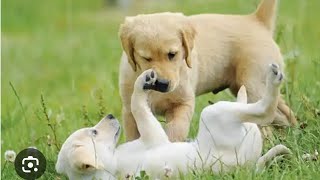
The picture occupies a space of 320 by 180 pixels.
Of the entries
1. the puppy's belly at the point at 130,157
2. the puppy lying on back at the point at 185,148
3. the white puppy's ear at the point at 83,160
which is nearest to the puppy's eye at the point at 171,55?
the puppy lying on back at the point at 185,148

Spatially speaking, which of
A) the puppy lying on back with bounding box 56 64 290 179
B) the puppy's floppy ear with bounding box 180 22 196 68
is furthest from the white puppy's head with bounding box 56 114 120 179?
the puppy's floppy ear with bounding box 180 22 196 68

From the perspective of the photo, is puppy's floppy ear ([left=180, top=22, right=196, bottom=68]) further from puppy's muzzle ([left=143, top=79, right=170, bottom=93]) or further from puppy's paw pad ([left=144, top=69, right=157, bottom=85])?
puppy's paw pad ([left=144, top=69, right=157, bottom=85])

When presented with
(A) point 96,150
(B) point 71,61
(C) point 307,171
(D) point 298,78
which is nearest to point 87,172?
(A) point 96,150

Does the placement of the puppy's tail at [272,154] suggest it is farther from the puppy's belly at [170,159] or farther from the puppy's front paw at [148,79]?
the puppy's front paw at [148,79]

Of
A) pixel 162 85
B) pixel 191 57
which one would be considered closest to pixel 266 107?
pixel 162 85

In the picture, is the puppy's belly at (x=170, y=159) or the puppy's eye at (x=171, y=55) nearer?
the puppy's belly at (x=170, y=159)

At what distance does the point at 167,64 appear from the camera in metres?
5.22

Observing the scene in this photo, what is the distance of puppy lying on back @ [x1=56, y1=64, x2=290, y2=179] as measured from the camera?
4758 mm

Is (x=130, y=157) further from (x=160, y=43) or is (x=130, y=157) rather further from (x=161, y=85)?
(x=160, y=43)

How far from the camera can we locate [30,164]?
5.29 metres

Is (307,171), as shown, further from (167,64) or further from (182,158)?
(167,64)

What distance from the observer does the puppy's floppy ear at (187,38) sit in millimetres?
5371

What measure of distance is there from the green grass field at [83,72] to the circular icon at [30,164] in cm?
4

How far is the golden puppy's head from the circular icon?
71 centimetres
